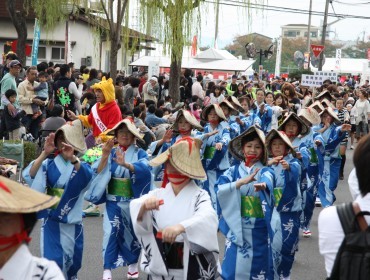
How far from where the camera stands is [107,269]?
800cm

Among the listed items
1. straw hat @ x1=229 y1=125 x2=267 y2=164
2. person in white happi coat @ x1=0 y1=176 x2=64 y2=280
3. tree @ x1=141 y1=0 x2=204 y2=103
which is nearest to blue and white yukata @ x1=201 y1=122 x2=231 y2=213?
straw hat @ x1=229 y1=125 x2=267 y2=164

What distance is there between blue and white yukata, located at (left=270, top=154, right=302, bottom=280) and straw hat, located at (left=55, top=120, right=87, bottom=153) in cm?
202

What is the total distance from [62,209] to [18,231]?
12.5ft

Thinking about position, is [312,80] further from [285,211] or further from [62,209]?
[62,209]

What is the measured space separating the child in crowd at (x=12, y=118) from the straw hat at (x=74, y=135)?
621cm

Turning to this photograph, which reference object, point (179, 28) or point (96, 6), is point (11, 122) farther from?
point (96, 6)

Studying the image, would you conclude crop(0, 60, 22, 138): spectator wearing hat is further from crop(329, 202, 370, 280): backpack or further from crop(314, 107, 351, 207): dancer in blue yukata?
crop(329, 202, 370, 280): backpack

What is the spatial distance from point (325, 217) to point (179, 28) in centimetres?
1394

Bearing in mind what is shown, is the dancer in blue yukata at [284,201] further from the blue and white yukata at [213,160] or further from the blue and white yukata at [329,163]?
the blue and white yukata at [329,163]

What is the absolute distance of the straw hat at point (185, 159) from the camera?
5594 mm

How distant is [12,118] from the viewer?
1330 centimetres

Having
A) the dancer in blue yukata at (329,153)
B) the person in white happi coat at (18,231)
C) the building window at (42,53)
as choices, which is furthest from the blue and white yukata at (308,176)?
the building window at (42,53)

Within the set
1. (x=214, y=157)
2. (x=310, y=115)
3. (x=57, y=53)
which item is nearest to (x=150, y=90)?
(x=214, y=157)

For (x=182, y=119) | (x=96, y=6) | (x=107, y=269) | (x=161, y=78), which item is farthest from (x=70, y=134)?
(x=161, y=78)
